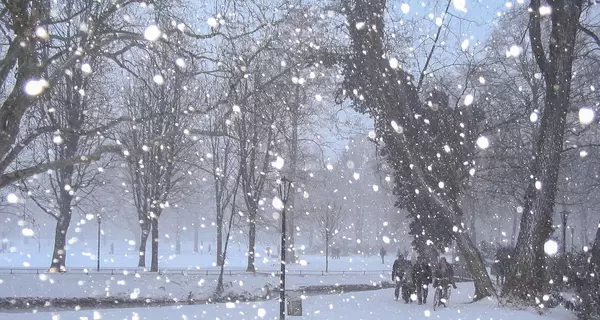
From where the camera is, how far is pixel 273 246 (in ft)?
234

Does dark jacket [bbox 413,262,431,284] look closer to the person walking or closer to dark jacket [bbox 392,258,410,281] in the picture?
dark jacket [bbox 392,258,410,281]

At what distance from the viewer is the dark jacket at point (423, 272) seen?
16875 millimetres

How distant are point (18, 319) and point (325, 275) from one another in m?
19.0

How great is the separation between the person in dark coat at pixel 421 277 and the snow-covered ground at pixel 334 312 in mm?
407

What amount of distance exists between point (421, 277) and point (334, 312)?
158 inches

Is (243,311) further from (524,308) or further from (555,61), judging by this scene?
(555,61)

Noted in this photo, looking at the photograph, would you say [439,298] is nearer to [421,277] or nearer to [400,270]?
[421,277]

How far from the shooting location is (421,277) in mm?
17047

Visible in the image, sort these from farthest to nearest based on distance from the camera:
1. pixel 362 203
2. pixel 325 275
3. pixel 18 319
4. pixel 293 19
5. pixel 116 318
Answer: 1. pixel 362 203
2. pixel 325 275
3. pixel 116 318
4. pixel 18 319
5. pixel 293 19

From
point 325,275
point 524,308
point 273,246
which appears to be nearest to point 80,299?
point 325,275

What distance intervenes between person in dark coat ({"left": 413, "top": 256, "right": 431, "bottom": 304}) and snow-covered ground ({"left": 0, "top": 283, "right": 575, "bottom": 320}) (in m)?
0.41

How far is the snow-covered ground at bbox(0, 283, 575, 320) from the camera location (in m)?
13.8

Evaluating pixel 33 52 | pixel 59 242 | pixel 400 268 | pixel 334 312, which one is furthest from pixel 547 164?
pixel 59 242

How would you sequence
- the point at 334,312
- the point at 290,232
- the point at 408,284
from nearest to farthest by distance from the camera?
1. the point at 334,312
2. the point at 408,284
3. the point at 290,232
